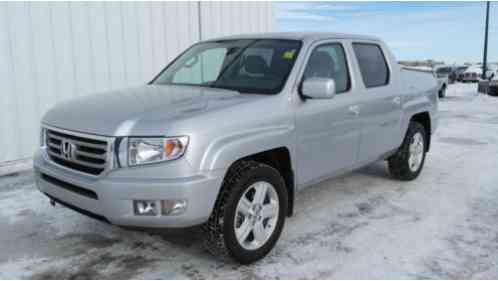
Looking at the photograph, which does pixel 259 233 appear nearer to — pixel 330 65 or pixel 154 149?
pixel 154 149

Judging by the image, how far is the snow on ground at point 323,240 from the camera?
3578 millimetres

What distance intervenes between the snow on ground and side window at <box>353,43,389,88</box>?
4.34 ft

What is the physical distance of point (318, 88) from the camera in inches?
151

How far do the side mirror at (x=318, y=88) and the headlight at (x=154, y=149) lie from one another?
4.09 feet

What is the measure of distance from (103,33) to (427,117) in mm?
4999

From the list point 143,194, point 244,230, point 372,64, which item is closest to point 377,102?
point 372,64

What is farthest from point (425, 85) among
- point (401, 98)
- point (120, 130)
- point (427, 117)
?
point (120, 130)

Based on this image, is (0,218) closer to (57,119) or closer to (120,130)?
(57,119)

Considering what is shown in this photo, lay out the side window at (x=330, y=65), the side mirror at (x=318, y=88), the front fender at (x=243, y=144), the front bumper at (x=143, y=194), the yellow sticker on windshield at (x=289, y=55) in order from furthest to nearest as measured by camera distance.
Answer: the side window at (x=330, y=65)
the yellow sticker on windshield at (x=289, y=55)
the side mirror at (x=318, y=88)
the front fender at (x=243, y=144)
the front bumper at (x=143, y=194)

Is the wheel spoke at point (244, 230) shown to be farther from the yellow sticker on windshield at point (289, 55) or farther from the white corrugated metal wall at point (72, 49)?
the white corrugated metal wall at point (72, 49)

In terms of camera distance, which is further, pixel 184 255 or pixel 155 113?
pixel 184 255

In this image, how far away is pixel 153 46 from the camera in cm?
827

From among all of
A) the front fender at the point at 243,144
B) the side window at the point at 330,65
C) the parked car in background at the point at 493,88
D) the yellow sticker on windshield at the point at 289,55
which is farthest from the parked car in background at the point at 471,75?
the front fender at the point at 243,144

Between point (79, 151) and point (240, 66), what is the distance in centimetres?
166
